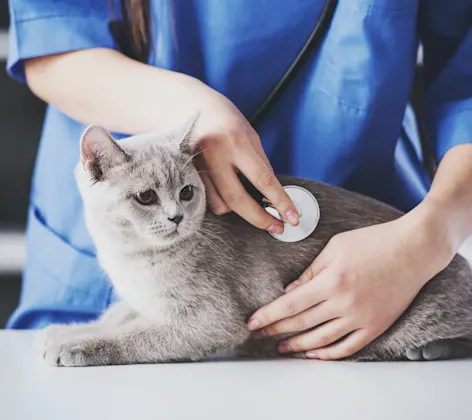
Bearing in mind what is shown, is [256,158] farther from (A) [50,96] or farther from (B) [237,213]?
(A) [50,96]

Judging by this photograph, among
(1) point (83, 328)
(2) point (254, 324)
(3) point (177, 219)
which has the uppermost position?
(3) point (177, 219)

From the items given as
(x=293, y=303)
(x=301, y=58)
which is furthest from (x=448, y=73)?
(x=293, y=303)

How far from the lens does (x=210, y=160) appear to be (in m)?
0.84

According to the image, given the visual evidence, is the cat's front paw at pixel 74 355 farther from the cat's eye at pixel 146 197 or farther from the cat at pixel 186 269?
the cat's eye at pixel 146 197

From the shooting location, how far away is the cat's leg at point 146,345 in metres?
0.82

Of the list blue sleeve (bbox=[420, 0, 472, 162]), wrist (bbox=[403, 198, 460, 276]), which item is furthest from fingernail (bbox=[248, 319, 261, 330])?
blue sleeve (bbox=[420, 0, 472, 162])

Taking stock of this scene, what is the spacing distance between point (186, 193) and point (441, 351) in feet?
1.31

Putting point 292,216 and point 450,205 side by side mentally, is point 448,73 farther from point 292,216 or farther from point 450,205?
point 292,216

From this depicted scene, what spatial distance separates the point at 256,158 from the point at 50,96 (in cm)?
37

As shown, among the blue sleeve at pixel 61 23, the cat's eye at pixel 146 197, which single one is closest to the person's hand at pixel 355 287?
the cat's eye at pixel 146 197

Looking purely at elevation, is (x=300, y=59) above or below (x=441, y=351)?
above

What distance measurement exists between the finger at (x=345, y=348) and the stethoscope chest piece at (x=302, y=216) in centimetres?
15

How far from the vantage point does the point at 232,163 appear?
827 mm

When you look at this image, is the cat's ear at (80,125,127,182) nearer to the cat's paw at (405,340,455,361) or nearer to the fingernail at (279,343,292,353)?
the fingernail at (279,343,292,353)
